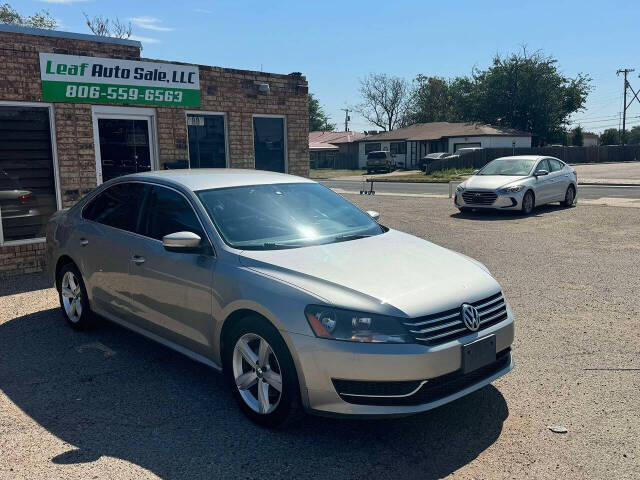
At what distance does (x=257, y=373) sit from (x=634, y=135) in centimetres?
12319

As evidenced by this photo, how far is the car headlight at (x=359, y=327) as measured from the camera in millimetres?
3283

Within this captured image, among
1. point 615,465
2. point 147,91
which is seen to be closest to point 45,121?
point 147,91

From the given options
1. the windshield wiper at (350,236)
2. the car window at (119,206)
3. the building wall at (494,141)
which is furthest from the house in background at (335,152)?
the windshield wiper at (350,236)

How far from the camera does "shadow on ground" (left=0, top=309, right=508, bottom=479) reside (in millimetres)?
3326

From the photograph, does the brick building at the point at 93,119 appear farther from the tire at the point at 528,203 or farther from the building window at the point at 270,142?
the tire at the point at 528,203

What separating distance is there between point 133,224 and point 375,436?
278 centimetres

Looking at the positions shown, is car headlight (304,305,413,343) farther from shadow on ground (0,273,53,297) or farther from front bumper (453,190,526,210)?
front bumper (453,190,526,210)

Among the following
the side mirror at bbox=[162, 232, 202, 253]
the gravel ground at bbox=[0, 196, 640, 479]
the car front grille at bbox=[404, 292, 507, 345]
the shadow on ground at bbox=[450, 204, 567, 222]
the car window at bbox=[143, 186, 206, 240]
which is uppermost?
the car window at bbox=[143, 186, 206, 240]

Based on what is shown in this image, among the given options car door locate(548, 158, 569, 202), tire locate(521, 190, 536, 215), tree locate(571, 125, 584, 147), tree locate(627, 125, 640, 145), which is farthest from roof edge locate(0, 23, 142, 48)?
tree locate(627, 125, 640, 145)

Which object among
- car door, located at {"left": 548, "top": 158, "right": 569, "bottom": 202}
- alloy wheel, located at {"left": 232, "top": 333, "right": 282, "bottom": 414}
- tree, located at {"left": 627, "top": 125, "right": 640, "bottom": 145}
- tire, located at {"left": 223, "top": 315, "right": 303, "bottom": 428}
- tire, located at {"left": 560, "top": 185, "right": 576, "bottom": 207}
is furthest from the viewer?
tree, located at {"left": 627, "top": 125, "right": 640, "bottom": 145}

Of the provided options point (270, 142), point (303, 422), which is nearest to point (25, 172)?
point (270, 142)

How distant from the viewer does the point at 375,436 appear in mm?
3660

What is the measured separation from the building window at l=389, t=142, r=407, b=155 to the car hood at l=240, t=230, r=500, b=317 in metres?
54.0

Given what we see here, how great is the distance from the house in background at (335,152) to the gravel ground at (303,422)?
56.0m
